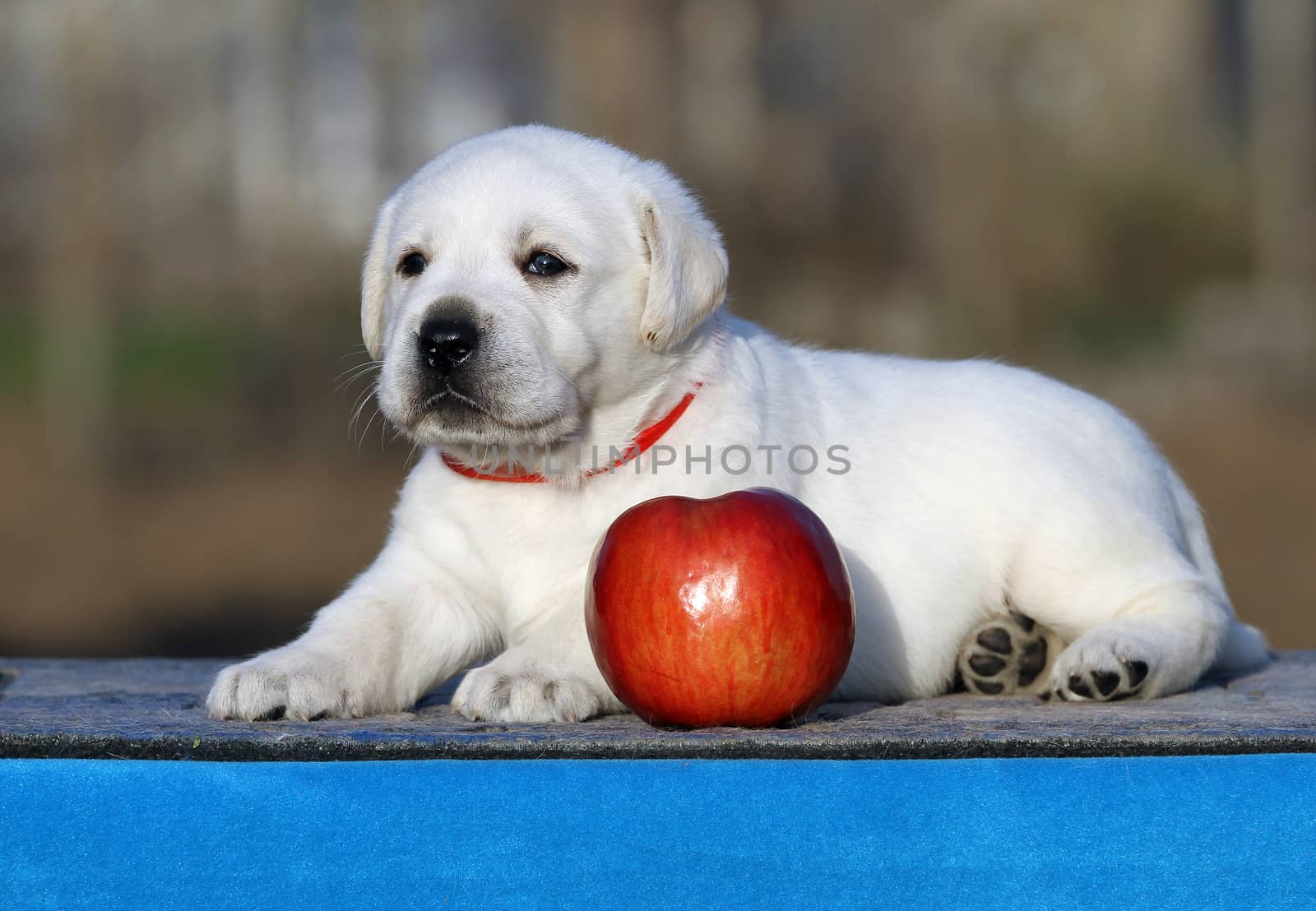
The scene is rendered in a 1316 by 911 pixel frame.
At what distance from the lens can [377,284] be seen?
13.1ft

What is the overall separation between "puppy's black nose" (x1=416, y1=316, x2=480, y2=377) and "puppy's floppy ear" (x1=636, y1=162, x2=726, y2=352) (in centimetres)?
49

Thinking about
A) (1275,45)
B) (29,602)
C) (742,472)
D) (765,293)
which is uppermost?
(1275,45)

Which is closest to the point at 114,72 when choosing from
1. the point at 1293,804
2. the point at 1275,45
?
the point at 1275,45

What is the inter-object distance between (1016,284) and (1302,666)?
1270cm

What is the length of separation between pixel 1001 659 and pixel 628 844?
Result: 5.65 feet

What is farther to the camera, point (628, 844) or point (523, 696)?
point (523, 696)

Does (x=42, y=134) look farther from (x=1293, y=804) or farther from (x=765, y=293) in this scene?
(x=1293, y=804)

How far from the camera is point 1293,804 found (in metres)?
2.43

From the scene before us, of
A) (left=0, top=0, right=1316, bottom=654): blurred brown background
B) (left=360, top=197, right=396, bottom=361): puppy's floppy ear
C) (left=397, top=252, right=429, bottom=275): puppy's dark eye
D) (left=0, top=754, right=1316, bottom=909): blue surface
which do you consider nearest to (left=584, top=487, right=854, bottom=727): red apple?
(left=0, top=754, right=1316, bottom=909): blue surface

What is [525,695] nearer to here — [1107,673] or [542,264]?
[542,264]

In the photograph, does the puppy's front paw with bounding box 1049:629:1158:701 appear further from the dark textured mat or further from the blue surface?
the blue surface

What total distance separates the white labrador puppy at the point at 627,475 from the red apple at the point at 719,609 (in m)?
0.29

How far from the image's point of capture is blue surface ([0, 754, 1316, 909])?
7.80ft

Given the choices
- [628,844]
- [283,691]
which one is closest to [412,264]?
[283,691]
